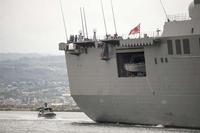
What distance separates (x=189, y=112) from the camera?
61.5m

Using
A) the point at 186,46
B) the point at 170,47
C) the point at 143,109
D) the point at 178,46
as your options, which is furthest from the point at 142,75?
the point at 186,46

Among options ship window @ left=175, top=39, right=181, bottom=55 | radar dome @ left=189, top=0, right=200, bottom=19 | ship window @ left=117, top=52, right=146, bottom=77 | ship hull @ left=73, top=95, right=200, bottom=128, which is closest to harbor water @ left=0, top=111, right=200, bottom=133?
ship hull @ left=73, top=95, right=200, bottom=128

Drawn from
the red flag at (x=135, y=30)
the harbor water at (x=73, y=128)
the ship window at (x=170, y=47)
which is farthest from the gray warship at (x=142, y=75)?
the harbor water at (x=73, y=128)

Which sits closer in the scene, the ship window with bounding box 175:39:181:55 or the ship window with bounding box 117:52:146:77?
the ship window with bounding box 175:39:181:55

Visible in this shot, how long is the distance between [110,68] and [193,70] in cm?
849

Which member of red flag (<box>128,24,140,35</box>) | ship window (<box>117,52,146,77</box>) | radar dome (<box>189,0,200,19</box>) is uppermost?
radar dome (<box>189,0,200,19</box>)

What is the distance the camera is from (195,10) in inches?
2430

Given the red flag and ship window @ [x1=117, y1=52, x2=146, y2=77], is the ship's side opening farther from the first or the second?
the red flag

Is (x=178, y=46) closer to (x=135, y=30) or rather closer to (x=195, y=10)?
(x=195, y=10)

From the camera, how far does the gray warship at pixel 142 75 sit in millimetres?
60938

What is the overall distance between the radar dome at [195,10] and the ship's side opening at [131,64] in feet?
18.1

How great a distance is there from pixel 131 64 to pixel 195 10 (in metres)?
7.20

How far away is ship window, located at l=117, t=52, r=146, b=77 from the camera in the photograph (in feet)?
213

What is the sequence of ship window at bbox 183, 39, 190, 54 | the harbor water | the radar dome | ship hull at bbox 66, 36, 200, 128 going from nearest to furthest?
1. ship window at bbox 183, 39, 190, 54
2. ship hull at bbox 66, 36, 200, 128
3. the radar dome
4. the harbor water
